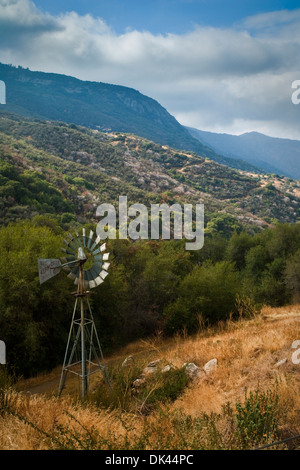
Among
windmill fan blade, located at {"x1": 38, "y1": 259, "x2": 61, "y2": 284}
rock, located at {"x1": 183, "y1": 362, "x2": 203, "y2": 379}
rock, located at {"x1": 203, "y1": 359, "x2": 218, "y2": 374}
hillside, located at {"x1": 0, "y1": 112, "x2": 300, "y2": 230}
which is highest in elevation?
hillside, located at {"x1": 0, "y1": 112, "x2": 300, "y2": 230}

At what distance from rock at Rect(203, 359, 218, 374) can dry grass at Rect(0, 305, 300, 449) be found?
13 centimetres

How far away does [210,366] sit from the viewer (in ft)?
24.6

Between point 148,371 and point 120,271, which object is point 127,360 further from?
point 120,271

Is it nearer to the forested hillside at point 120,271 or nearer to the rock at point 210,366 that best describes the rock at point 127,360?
the rock at point 210,366

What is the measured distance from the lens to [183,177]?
10525cm

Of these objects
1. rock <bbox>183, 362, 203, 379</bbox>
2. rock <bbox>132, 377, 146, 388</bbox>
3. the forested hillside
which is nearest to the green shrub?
rock <bbox>183, 362, 203, 379</bbox>

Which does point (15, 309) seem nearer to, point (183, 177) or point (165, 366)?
point (165, 366)

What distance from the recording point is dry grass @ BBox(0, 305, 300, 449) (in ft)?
12.6

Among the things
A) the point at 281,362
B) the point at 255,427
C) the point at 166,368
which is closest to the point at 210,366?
the point at 166,368

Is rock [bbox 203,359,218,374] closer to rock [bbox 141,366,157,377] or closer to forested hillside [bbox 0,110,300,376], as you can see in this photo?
rock [bbox 141,366,157,377]

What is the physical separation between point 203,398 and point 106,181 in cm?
6756

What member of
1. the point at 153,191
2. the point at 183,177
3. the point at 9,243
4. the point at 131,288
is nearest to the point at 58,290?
the point at 9,243

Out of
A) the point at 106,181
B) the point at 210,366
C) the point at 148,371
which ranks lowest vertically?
the point at 148,371
